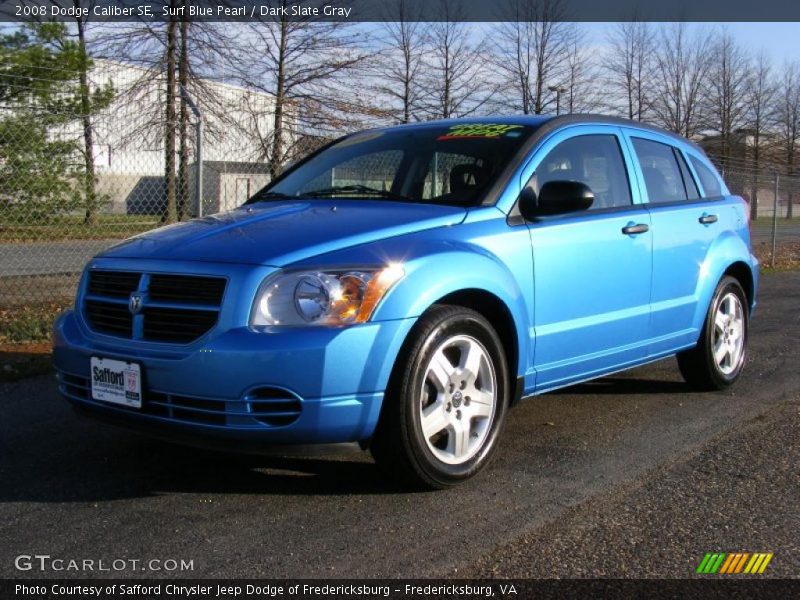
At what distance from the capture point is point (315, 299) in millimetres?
3398

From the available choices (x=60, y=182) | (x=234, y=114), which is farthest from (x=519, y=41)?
(x=60, y=182)

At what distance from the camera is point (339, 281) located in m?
3.44

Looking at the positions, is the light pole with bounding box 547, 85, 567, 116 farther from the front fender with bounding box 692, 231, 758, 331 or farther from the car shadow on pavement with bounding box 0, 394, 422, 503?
the car shadow on pavement with bounding box 0, 394, 422, 503

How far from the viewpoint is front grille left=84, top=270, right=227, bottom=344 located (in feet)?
11.3

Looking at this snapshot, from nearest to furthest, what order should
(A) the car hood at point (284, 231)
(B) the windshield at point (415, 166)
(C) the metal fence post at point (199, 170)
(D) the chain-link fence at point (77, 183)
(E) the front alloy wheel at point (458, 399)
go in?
(A) the car hood at point (284, 231) < (E) the front alloy wheel at point (458, 399) < (B) the windshield at point (415, 166) < (C) the metal fence post at point (199, 170) < (D) the chain-link fence at point (77, 183)

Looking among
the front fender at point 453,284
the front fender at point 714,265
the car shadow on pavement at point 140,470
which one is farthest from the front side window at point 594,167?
the car shadow on pavement at point 140,470

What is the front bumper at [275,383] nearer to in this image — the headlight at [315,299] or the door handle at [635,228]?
the headlight at [315,299]

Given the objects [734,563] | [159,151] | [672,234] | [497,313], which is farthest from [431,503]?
[159,151]

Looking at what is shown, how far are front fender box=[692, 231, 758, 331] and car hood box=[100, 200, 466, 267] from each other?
2131 millimetres

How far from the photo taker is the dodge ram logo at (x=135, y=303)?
11.9ft

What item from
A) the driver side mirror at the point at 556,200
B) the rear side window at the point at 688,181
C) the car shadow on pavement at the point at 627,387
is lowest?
the car shadow on pavement at the point at 627,387

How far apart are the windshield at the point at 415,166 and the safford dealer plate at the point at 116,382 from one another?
1565 mm

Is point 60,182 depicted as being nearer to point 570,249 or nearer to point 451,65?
point 570,249

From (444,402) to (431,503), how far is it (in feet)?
1.41
